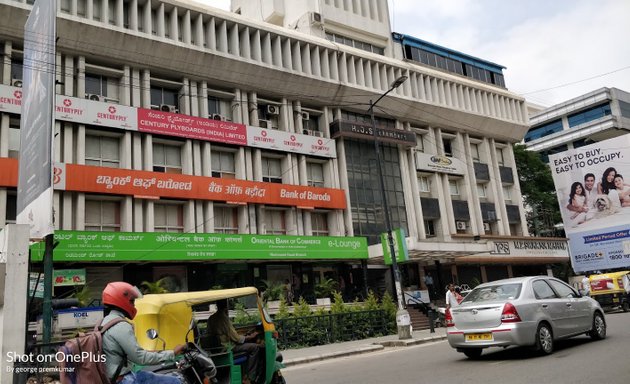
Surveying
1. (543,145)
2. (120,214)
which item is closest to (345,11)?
(120,214)

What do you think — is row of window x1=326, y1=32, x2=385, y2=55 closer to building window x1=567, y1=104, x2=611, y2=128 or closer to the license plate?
the license plate

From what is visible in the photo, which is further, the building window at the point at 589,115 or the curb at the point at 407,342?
the building window at the point at 589,115

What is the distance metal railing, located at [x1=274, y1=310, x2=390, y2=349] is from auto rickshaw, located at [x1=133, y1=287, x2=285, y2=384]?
10.2 m

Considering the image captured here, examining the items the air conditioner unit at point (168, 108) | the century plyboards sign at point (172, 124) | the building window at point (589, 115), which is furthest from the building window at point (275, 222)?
the building window at point (589, 115)

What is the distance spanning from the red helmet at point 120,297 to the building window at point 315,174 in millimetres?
26828

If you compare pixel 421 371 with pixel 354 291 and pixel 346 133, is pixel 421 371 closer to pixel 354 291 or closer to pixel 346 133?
pixel 354 291

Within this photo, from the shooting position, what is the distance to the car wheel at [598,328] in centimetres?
1138

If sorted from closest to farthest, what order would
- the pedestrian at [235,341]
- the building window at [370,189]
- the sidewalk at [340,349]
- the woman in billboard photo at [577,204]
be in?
1. the pedestrian at [235,341]
2. the sidewalk at [340,349]
3. the building window at [370,189]
4. the woman in billboard photo at [577,204]

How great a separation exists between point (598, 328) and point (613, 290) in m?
12.7

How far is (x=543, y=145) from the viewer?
230ft

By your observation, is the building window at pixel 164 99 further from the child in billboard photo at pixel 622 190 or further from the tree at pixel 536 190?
the tree at pixel 536 190

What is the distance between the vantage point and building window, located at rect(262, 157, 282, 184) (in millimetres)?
29844

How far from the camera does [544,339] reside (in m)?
9.85

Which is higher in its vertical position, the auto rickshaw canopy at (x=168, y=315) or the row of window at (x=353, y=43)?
the row of window at (x=353, y=43)
